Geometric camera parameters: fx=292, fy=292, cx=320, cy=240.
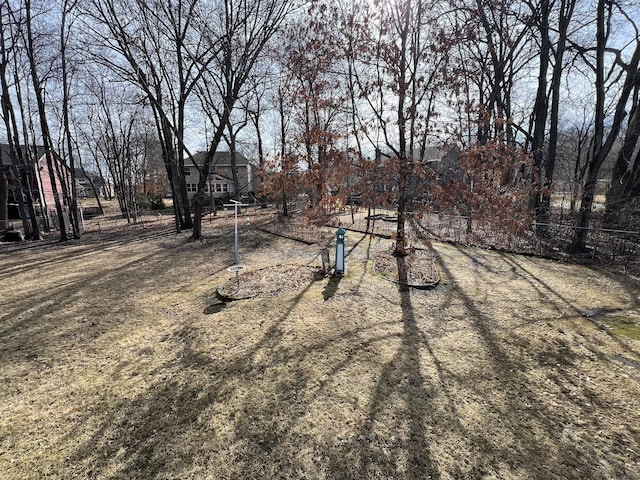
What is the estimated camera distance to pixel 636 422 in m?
2.82

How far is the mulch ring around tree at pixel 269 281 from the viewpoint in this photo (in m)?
6.30

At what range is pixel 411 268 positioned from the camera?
7.75 m

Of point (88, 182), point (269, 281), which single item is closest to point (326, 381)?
point (269, 281)

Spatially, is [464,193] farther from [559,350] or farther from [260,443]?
[260,443]

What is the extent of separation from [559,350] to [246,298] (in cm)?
524

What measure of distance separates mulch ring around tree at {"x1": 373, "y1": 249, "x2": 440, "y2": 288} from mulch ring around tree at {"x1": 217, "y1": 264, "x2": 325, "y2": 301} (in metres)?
1.73

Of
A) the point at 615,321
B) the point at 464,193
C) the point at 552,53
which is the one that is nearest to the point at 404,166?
the point at 464,193

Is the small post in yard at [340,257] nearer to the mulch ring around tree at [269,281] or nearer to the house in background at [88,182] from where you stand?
the mulch ring around tree at [269,281]

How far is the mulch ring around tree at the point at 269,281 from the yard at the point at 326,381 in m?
0.28

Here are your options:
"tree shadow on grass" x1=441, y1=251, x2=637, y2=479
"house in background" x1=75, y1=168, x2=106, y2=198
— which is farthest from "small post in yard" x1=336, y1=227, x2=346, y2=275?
"house in background" x1=75, y1=168, x2=106, y2=198

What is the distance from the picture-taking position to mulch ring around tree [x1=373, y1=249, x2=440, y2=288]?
6.78 metres

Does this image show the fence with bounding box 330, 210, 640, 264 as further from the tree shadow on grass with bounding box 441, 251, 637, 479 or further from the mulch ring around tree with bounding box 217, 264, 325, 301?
the tree shadow on grass with bounding box 441, 251, 637, 479

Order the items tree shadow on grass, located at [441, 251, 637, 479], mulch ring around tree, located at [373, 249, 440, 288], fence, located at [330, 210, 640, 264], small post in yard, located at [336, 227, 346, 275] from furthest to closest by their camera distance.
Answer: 1. fence, located at [330, 210, 640, 264]
2. small post in yard, located at [336, 227, 346, 275]
3. mulch ring around tree, located at [373, 249, 440, 288]
4. tree shadow on grass, located at [441, 251, 637, 479]

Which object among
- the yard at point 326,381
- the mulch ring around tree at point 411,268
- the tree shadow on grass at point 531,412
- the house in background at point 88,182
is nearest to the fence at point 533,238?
the mulch ring around tree at point 411,268
